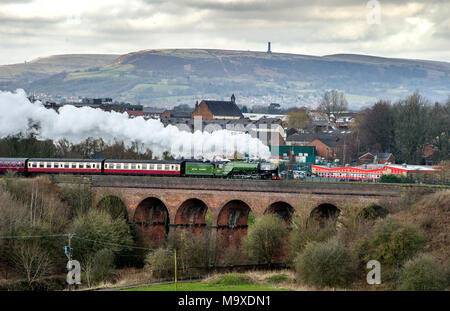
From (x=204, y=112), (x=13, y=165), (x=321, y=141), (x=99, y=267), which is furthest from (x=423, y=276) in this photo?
(x=204, y=112)

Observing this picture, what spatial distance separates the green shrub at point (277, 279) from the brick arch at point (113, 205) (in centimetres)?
2102

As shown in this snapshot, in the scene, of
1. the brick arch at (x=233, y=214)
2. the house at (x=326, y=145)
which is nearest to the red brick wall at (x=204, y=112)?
the house at (x=326, y=145)

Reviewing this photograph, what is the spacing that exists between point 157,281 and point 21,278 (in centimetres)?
1019

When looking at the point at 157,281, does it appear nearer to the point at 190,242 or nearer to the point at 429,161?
the point at 190,242

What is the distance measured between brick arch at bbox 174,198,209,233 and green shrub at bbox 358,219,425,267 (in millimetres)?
23669

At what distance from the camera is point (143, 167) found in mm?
73125

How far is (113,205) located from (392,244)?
3135 centimetres

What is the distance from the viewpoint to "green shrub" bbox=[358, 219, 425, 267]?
154ft

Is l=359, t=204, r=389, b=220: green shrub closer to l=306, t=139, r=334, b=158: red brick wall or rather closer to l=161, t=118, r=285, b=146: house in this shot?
l=306, t=139, r=334, b=158: red brick wall

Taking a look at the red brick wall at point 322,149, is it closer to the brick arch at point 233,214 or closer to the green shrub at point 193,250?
the brick arch at point 233,214

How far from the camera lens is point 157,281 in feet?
173

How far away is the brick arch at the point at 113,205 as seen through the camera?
226 feet

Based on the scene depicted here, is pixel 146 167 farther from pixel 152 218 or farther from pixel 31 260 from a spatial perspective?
pixel 31 260
